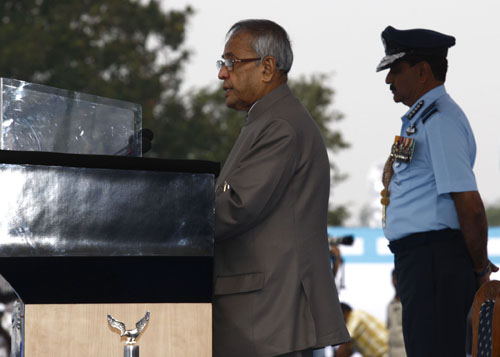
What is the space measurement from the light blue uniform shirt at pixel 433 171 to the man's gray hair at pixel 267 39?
2.56 feet

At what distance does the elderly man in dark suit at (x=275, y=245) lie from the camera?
237cm

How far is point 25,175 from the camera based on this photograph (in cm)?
192

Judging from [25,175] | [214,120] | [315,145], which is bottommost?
[25,175]

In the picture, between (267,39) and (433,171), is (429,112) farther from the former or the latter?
(267,39)

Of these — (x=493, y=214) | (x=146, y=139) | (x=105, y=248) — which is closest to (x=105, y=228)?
(x=105, y=248)

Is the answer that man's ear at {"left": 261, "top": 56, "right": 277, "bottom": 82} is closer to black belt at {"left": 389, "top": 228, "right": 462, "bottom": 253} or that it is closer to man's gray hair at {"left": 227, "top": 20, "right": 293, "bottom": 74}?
man's gray hair at {"left": 227, "top": 20, "right": 293, "bottom": 74}

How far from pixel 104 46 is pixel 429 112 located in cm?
1936

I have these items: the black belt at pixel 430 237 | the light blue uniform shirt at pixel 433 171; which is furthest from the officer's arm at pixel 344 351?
the black belt at pixel 430 237

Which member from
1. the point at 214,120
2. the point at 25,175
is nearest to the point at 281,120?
the point at 25,175

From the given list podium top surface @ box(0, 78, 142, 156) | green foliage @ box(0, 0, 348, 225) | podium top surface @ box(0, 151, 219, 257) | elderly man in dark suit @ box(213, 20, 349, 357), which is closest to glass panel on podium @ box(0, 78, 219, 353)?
podium top surface @ box(0, 151, 219, 257)

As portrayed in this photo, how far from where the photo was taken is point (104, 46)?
22.0 meters

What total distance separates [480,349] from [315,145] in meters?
0.75

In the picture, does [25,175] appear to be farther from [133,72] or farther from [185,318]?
[133,72]

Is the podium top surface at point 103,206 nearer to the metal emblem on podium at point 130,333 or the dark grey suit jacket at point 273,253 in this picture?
the metal emblem on podium at point 130,333
